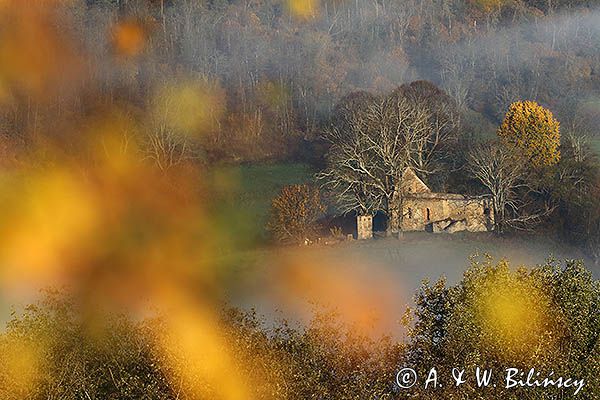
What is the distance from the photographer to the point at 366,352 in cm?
2588

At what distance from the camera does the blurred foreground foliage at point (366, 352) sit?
23.3m

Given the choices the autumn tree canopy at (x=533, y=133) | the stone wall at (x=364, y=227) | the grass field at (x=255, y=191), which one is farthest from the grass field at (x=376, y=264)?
the autumn tree canopy at (x=533, y=133)

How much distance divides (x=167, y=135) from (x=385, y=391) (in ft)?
154

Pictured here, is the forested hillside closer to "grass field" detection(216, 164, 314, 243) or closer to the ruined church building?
"grass field" detection(216, 164, 314, 243)

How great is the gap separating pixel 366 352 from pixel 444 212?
25.0m

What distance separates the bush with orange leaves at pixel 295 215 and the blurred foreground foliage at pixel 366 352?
20.6m

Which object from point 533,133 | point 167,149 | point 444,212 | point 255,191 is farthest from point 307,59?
point 444,212

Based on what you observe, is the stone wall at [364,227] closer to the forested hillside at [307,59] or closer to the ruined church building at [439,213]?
the ruined church building at [439,213]

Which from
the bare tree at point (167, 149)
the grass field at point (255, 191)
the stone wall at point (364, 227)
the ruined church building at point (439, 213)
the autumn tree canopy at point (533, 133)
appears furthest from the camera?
the bare tree at point (167, 149)

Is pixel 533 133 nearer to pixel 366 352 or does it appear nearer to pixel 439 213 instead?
pixel 439 213

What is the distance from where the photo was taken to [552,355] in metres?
23.2

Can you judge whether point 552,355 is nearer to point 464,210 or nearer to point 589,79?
point 464,210

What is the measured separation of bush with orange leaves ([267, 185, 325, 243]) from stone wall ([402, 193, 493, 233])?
6.58 meters

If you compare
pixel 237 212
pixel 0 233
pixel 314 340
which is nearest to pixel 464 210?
pixel 237 212
